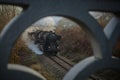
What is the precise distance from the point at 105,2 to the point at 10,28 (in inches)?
31.0

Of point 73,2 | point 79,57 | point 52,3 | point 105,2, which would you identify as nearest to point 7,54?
point 52,3

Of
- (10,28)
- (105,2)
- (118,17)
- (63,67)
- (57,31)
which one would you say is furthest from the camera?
(57,31)

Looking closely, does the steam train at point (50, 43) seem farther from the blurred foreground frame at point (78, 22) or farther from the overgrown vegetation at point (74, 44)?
the blurred foreground frame at point (78, 22)

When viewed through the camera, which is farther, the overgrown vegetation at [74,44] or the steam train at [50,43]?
the steam train at [50,43]

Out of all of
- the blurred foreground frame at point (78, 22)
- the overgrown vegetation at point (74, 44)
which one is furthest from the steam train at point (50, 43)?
the blurred foreground frame at point (78, 22)

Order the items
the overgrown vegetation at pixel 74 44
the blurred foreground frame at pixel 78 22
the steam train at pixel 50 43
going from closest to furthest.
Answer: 1. the blurred foreground frame at pixel 78 22
2. the overgrown vegetation at pixel 74 44
3. the steam train at pixel 50 43

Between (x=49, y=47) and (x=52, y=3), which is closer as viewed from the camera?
(x=52, y=3)

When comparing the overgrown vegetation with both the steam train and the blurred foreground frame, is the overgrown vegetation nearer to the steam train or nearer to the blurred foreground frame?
the steam train

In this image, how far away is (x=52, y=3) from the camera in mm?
1509

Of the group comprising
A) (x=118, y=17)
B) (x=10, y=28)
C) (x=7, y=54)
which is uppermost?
(x=118, y=17)

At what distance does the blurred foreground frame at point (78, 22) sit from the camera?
1.44 m

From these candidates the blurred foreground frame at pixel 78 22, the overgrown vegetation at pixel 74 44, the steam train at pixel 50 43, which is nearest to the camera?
the blurred foreground frame at pixel 78 22

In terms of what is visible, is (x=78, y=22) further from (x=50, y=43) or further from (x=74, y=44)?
(x=50, y=43)

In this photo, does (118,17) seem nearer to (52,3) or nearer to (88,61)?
(88,61)
